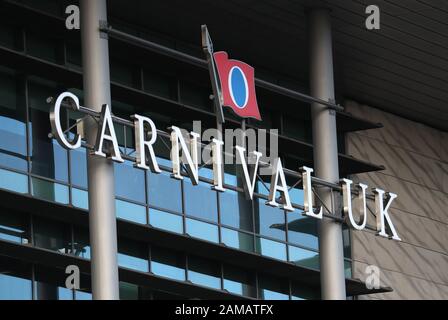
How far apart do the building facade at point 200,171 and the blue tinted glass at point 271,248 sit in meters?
0.04

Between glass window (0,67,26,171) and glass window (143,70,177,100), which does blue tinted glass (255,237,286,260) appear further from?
glass window (0,67,26,171)

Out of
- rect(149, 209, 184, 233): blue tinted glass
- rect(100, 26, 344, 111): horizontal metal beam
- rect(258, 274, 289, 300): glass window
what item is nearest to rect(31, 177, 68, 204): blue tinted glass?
rect(149, 209, 184, 233): blue tinted glass

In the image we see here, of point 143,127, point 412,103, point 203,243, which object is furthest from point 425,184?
point 143,127

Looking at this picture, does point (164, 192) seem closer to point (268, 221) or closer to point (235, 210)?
point (235, 210)

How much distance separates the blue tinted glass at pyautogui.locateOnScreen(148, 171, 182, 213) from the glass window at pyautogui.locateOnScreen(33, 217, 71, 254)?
2.56 m

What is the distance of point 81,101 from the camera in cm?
3094

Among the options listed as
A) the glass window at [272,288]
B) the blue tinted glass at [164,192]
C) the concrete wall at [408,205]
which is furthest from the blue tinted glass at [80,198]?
the concrete wall at [408,205]

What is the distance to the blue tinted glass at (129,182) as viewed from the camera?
100.0 ft

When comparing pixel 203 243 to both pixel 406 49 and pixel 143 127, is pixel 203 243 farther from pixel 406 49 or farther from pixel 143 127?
pixel 406 49

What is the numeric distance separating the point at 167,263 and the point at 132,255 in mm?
1104

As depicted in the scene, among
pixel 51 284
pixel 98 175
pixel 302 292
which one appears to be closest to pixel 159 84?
pixel 98 175

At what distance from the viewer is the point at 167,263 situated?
31.3 meters

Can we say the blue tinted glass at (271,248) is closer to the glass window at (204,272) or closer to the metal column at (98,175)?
the glass window at (204,272)

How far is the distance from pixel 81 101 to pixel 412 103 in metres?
11.3
